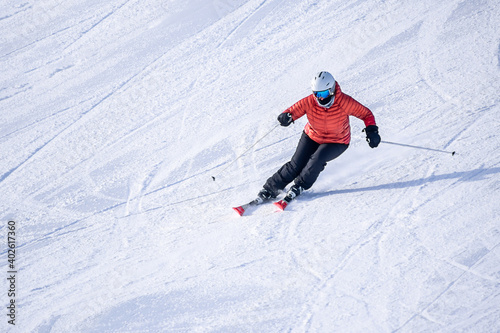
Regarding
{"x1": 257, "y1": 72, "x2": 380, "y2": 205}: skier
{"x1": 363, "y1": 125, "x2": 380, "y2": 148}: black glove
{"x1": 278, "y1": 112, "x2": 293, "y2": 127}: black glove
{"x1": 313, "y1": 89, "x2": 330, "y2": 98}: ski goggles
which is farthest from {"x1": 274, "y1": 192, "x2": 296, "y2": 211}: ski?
{"x1": 313, "y1": 89, "x2": 330, "y2": 98}: ski goggles

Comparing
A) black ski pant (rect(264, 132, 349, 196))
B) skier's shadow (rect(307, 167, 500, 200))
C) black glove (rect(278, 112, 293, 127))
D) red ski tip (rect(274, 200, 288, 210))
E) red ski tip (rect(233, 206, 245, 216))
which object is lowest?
skier's shadow (rect(307, 167, 500, 200))

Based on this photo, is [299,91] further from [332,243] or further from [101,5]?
[101,5]

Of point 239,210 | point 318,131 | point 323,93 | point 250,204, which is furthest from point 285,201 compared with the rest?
point 323,93

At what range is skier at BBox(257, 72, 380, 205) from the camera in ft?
16.0

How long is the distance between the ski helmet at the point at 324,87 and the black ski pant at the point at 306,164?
58cm

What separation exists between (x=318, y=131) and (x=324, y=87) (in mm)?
619

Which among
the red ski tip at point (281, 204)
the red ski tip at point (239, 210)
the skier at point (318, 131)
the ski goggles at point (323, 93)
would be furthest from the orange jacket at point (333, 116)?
the red ski tip at point (239, 210)

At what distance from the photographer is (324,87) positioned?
4.75 meters

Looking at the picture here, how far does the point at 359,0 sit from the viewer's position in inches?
326

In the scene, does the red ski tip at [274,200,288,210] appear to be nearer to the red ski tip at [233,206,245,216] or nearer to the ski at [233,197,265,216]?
the ski at [233,197,265,216]

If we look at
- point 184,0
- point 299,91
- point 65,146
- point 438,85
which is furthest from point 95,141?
point 438,85

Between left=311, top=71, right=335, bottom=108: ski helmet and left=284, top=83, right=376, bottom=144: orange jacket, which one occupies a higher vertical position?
left=311, top=71, right=335, bottom=108: ski helmet

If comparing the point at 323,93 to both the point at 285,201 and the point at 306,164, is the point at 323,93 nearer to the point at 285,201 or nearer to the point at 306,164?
the point at 306,164

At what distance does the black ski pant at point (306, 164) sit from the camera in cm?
514
